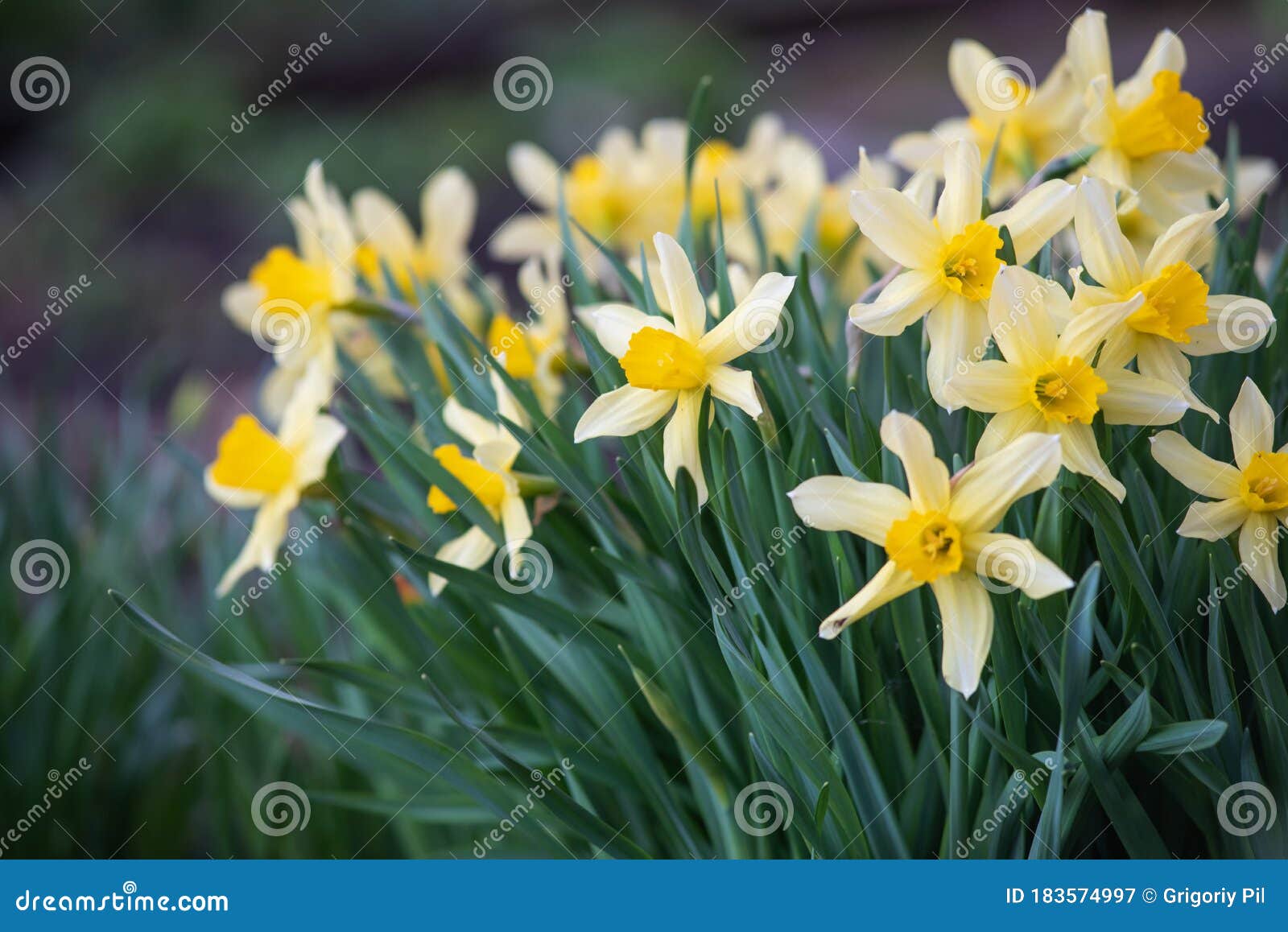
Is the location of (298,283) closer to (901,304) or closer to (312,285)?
(312,285)

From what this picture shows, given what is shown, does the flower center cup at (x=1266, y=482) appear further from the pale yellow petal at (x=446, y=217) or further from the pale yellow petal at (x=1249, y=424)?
the pale yellow petal at (x=446, y=217)

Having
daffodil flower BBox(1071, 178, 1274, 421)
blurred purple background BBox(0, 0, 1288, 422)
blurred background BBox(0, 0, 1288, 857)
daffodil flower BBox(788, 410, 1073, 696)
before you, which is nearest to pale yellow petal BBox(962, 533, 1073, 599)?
daffodil flower BBox(788, 410, 1073, 696)

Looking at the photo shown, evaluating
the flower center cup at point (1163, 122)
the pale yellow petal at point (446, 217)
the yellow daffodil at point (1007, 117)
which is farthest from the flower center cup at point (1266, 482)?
the pale yellow petal at point (446, 217)

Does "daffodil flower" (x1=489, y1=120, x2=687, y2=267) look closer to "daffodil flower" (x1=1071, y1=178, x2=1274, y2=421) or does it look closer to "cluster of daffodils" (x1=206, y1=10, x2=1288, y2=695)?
"cluster of daffodils" (x1=206, y1=10, x2=1288, y2=695)

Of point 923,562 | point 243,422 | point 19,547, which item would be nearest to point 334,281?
point 243,422

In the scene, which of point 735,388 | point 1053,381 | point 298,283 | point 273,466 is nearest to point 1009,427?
point 1053,381
